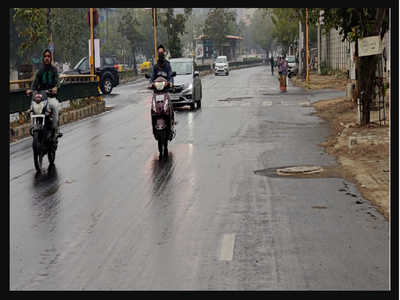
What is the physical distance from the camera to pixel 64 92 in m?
26.9

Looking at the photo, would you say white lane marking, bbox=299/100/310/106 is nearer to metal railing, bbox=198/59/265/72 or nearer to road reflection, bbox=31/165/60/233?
road reflection, bbox=31/165/60/233

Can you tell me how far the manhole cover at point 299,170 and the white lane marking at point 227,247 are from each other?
462 centimetres

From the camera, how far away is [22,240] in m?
8.78

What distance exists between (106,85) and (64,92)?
1655cm

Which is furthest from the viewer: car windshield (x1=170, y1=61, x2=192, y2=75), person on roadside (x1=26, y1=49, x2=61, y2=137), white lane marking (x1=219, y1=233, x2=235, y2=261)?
car windshield (x1=170, y1=61, x2=192, y2=75)

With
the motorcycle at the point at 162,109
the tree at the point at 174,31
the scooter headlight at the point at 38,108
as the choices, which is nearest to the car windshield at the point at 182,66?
the motorcycle at the point at 162,109

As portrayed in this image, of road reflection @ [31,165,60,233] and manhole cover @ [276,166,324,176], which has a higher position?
manhole cover @ [276,166,324,176]

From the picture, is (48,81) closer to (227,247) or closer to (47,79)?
(47,79)

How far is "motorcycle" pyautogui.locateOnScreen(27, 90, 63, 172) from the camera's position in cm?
1395

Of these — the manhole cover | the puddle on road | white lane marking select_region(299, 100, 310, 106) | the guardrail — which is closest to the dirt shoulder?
Result: the puddle on road

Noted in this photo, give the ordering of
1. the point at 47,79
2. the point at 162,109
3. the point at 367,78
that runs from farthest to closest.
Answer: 1. the point at 367,78
2. the point at 162,109
3. the point at 47,79

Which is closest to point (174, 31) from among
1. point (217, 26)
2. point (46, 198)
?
point (217, 26)

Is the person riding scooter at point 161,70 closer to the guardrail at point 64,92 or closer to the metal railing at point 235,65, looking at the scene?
the guardrail at point 64,92

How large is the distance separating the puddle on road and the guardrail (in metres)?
9.76
